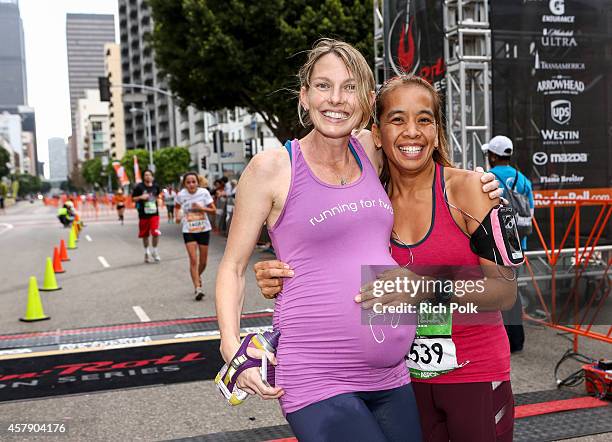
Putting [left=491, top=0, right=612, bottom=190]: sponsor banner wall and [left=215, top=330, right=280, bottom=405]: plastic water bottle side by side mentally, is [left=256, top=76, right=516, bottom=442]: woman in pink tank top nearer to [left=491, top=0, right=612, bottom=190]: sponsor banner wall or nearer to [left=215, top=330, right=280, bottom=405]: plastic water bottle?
[left=215, top=330, right=280, bottom=405]: plastic water bottle

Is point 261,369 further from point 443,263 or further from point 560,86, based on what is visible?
point 560,86

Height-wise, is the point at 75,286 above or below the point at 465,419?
below

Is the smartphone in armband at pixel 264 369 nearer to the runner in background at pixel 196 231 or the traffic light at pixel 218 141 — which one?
the runner in background at pixel 196 231

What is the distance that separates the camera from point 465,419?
7.39ft

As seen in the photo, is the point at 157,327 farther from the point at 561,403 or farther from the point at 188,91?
the point at 188,91

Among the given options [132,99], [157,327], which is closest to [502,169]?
[157,327]

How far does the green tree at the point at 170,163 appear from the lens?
90.9 meters

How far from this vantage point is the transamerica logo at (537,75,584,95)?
8.73 metres

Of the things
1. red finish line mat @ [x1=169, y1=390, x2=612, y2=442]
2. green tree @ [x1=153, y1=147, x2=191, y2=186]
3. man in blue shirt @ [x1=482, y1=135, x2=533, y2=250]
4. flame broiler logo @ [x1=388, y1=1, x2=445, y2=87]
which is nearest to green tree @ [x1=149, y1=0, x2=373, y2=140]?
flame broiler logo @ [x1=388, y1=1, x2=445, y2=87]

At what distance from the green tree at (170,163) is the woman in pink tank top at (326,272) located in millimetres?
89810

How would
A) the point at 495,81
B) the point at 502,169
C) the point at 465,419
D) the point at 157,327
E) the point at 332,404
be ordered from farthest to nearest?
the point at 495,81, the point at 157,327, the point at 502,169, the point at 465,419, the point at 332,404

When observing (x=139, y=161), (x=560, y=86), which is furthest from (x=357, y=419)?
(x=139, y=161)

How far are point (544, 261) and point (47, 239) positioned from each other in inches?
834

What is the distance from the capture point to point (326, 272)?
2.05 meters
